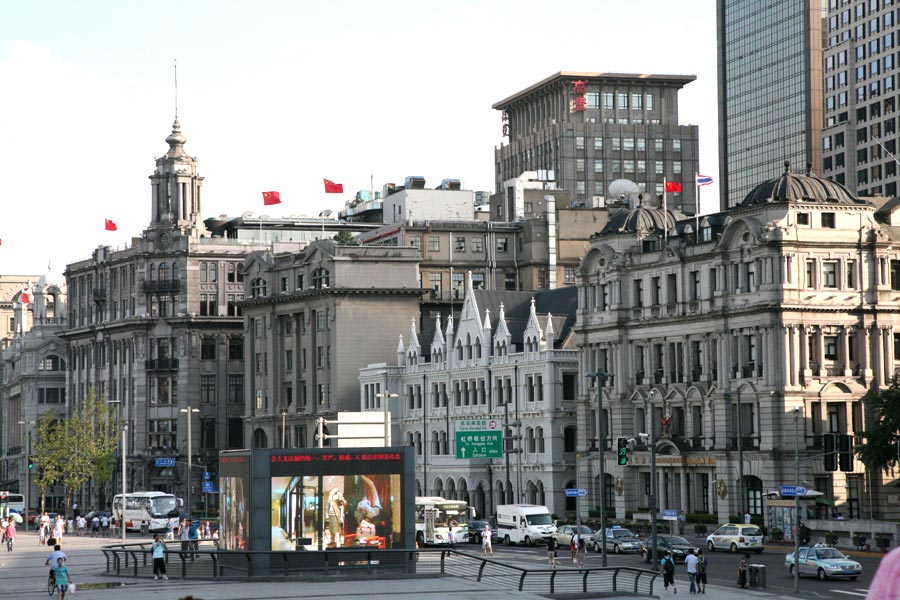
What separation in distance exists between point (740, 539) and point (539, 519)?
15626mm

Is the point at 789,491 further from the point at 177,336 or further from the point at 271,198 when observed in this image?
the point at 177,336

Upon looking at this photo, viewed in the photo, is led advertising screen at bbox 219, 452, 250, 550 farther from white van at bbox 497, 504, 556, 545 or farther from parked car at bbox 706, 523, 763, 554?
white van at bbox 497, 504, 556, 545

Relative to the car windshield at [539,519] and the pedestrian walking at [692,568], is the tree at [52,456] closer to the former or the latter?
the car windshield at [539,519]

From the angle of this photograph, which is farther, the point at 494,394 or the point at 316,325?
the point at 316,325

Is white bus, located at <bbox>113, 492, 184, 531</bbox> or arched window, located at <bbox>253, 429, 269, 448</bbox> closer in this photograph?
white bus, located at <bbox>113, 492, 184, 531</bbox>

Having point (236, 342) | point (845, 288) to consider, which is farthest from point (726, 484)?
point (236, 342)

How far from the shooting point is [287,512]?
6288 centimetres

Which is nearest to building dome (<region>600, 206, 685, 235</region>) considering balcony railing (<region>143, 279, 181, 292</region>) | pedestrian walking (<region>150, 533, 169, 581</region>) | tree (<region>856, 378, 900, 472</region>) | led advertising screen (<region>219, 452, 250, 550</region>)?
tree (<region>856, 378, 900, 472</region>)

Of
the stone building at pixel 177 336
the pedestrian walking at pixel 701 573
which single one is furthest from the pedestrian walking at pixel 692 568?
the stone building at pixel 177 336

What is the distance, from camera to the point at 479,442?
10412cm

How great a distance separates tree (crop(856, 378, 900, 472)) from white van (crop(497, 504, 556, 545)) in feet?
60.1

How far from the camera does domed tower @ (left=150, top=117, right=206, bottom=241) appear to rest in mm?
175500

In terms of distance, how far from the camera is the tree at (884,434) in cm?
9231

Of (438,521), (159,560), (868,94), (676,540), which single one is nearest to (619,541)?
(676,540)
